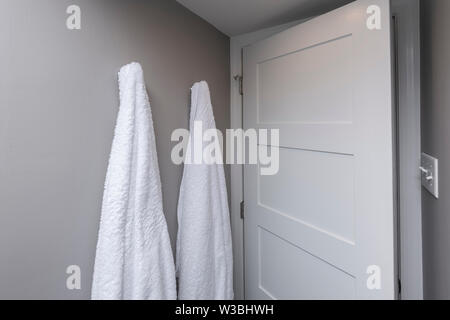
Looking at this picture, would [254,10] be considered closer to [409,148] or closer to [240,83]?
[240,83]

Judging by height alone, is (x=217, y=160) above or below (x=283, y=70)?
below

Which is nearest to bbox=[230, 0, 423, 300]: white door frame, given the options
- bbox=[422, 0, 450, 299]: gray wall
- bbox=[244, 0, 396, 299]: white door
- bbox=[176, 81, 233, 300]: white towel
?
bbox=[422, 0, 450, 299]: gray wall

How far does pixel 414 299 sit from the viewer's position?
923mm

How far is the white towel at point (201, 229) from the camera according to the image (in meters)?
1.04

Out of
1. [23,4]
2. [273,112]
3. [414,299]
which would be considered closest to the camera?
[23,4]

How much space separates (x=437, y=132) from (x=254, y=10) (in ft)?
2.66

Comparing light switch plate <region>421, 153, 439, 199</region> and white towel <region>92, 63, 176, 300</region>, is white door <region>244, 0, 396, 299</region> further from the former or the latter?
white towel <region>92, 63, 176, 300</region>

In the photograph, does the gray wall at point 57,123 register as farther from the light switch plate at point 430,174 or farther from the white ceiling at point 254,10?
the light switch plate at point 430,174

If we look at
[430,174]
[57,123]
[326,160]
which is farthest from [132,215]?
[430,174]

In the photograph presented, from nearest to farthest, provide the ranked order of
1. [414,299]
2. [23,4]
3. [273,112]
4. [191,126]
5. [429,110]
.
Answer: [23,4] → [429,110] → [414,299] → [191,126] → [273,112]

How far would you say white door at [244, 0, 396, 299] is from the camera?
82 cm
